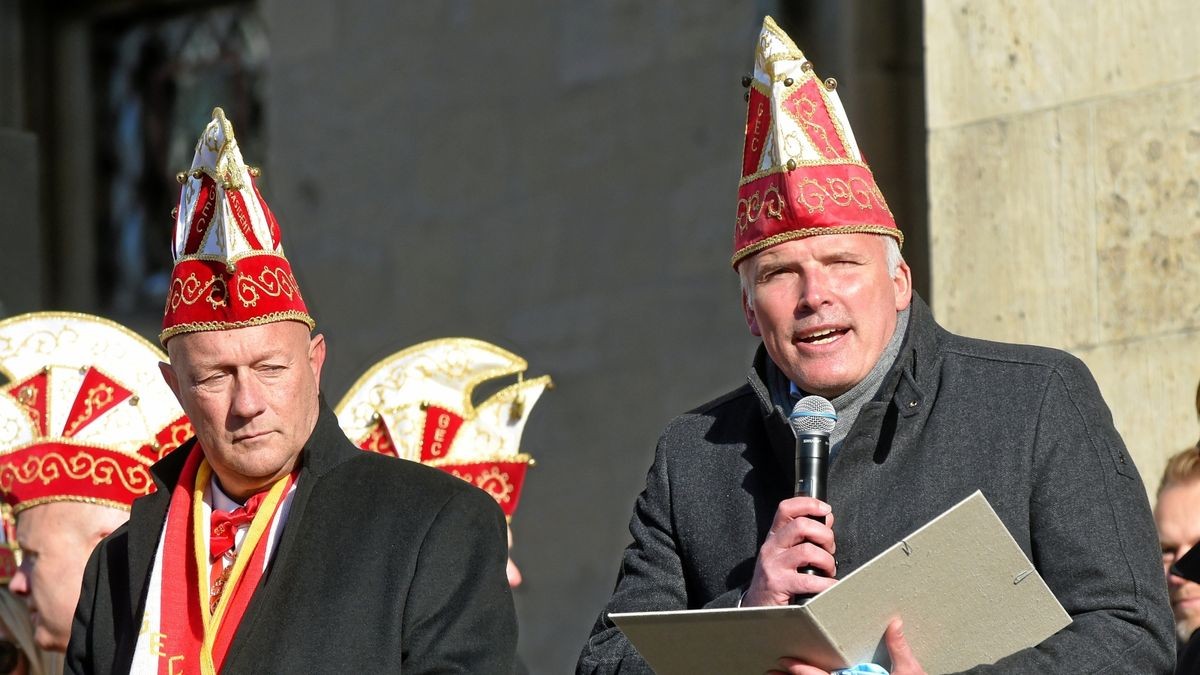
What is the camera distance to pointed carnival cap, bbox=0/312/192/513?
599 cm

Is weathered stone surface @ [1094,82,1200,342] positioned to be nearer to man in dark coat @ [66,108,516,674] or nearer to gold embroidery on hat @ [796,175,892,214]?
gold embroidery on hat @ [796,175,892,214]

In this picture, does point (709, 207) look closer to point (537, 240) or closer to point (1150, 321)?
point (537, 240)

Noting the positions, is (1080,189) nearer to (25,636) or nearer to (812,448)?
(812,448)

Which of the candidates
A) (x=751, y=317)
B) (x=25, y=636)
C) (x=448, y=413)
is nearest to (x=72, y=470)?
(x=25, y=636)

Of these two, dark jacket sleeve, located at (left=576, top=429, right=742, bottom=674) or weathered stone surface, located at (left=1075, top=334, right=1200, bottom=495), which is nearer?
dark jacket sleeve, located at (left=576, top=429, right=742, bottom=674)

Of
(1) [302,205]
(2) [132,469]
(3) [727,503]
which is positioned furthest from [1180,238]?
(1) [302,205]

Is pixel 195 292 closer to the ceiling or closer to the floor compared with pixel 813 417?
closer to the ceiling

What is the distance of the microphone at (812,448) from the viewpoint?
390 cm

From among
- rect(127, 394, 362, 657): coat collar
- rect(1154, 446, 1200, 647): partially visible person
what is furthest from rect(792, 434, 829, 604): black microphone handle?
rect(1154, 446, 1200, 647): partially visible person

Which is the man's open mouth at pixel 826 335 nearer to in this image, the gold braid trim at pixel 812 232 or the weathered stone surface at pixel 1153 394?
the gold braid trim at pixel 812 232

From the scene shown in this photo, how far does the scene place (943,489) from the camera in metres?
4.08

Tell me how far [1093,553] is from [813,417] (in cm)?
49

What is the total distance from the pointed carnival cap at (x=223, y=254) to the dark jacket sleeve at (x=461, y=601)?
572 mm

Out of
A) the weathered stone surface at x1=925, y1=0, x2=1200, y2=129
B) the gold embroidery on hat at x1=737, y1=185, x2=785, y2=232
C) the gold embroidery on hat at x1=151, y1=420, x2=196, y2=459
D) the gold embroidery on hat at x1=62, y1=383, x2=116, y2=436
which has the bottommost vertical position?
the gold embroidery on hat at x1=151, y1=420, x2=196, y2=459
